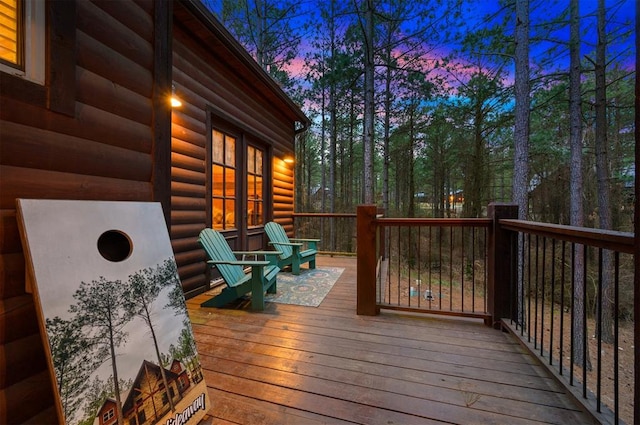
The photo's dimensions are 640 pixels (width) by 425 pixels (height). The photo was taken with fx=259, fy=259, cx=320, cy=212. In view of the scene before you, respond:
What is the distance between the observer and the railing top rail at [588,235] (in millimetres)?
978

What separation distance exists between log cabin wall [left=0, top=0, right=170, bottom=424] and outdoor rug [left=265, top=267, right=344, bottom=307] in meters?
1.87

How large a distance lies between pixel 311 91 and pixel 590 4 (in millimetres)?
7335

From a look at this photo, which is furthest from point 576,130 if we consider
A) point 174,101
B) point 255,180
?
point 174,101

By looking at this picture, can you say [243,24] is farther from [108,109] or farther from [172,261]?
[172,261]

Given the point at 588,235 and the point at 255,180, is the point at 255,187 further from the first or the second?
the point at 588,235

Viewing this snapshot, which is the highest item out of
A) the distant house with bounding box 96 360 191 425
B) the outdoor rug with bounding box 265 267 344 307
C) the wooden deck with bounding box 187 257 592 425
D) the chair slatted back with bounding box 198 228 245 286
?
the chair slatted back with bounding box 198 228 245 286

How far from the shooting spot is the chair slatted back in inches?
104

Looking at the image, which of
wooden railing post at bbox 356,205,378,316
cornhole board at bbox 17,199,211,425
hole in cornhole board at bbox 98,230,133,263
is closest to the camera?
cornhole board at bbox 17,199,211,425

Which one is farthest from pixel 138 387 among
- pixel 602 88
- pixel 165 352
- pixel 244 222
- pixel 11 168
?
pixel 602 88

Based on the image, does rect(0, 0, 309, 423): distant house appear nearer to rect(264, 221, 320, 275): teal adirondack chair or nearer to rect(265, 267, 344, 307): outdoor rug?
rect(265, 267, 344, 307): outdoor rug

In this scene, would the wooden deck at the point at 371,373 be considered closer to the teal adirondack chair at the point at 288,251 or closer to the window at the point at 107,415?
the window at the point at 107,415

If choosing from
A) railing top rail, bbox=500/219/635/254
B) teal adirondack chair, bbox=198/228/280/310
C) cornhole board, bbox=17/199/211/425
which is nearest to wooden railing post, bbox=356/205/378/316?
teal adirondack chair, bbox=198/228/280/310

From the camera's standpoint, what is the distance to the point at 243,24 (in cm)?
731

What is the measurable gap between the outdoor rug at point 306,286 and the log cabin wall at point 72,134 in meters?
1.87
